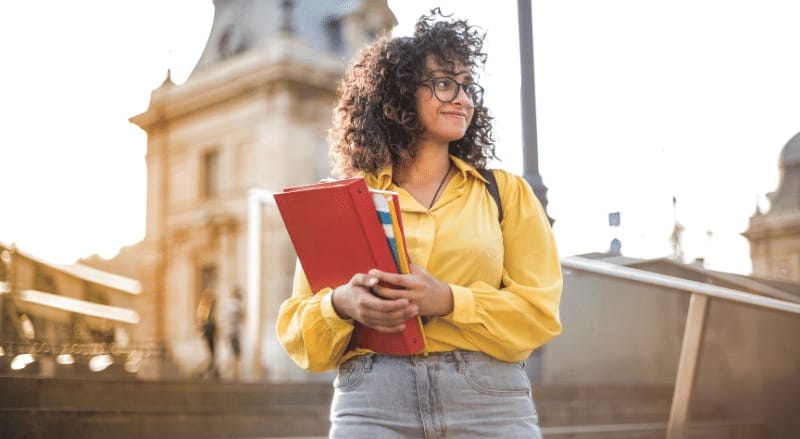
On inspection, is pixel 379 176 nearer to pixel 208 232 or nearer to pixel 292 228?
pixel 292 228

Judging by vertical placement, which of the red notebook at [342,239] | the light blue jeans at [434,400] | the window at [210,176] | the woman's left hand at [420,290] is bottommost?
the light blue jeans at [434,400]

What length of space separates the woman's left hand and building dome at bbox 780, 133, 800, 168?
3760 millimetres

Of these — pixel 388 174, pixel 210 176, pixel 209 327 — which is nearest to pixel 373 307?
pixel 388 174

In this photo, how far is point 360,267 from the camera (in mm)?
2102

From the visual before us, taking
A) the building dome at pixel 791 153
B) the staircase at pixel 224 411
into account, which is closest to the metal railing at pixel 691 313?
the staircase at pixel 224 411

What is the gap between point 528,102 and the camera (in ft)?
18.7

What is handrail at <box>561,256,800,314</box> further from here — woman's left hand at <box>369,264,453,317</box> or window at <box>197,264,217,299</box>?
window at <box>197,264,217,299</box>

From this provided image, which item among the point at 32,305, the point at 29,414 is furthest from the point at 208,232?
the point at 29,414

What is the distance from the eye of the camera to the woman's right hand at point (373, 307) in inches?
78.6

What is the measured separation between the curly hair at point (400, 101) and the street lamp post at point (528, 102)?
3.02 m

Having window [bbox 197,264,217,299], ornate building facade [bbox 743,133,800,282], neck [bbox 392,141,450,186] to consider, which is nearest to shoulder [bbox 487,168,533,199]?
neck [bbox 392,141,450,186]

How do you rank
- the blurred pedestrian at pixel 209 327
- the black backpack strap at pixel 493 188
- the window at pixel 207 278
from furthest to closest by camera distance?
the window at pixel 207 278
the blurred pedestrian at pixel 209 327
the black backpack strap at pixel 493 188

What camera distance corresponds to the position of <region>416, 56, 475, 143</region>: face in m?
2.33

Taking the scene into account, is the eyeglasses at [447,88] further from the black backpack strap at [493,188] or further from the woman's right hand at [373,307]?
the woman's right hand at [373,307]
